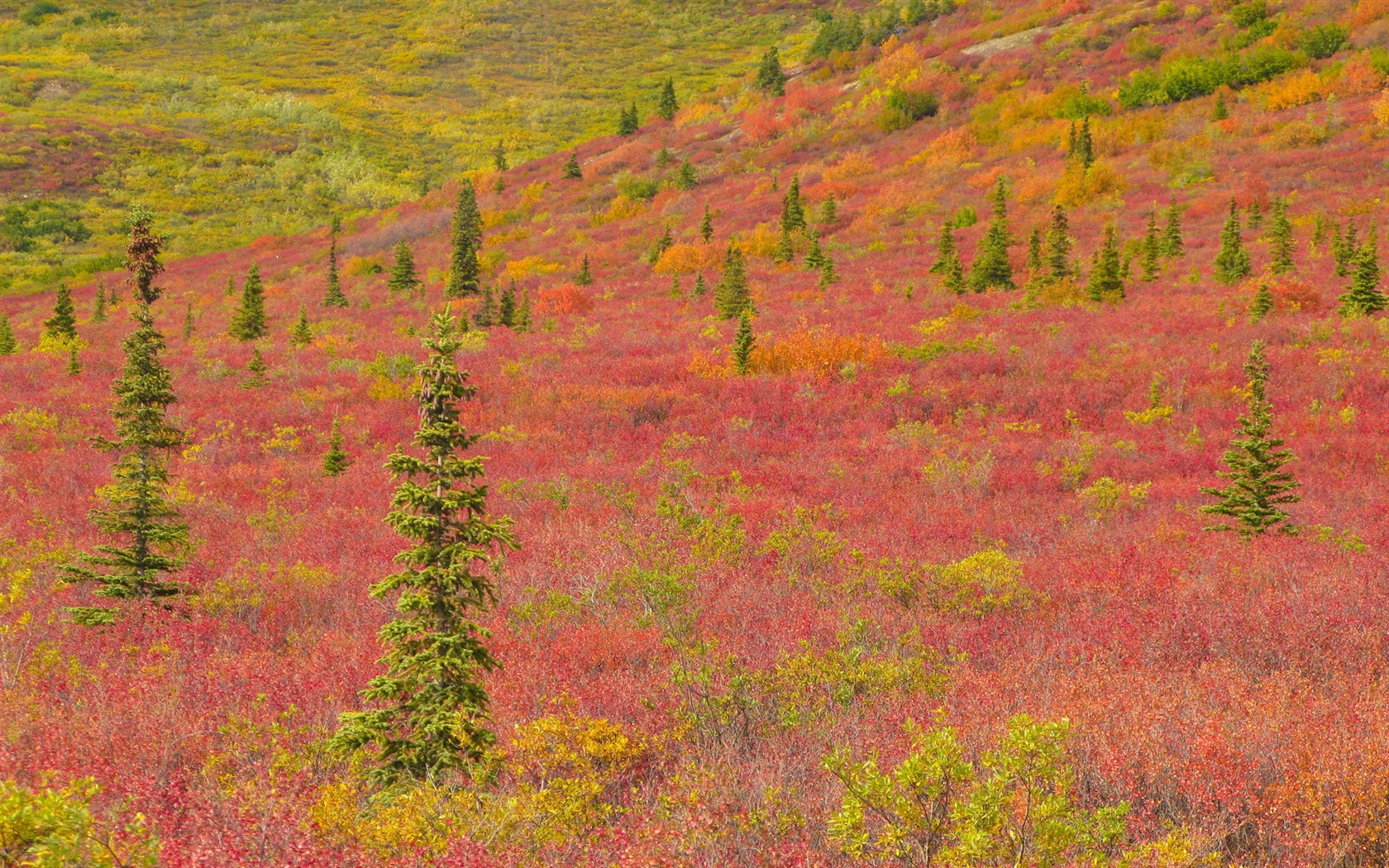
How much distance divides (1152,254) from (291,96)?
101 m

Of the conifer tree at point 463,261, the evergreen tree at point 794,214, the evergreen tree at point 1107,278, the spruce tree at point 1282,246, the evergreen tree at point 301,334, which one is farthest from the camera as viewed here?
the evergreen tree at point 794,214

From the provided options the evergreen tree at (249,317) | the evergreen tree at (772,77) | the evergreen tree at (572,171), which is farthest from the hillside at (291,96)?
the evergreen tree at (249,317)

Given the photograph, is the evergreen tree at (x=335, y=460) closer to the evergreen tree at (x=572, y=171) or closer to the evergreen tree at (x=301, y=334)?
the evergreen tree at (x=301, y=334)

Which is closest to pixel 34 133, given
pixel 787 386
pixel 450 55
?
Result: pixel 450 55

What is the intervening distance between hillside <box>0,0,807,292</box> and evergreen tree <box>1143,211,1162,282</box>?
5619cm

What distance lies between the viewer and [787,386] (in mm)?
17703

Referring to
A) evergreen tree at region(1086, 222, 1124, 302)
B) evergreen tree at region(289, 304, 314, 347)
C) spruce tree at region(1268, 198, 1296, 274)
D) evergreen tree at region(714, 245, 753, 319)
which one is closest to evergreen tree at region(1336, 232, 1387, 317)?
spruce tree at region(1268, 198, 1296, 274)

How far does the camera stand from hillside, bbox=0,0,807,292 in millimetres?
61781

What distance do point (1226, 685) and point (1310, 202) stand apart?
33157 millimetres

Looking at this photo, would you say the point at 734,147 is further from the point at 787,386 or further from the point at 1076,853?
the point at 1076,853

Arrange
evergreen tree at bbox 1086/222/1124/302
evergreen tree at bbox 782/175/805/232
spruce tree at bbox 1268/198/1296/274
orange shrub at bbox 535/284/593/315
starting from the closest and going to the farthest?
spruce tree at bbox 1268/198/1296/274
evergreen tree at bbox 1086/222/1124/302
orange shrub at bbox 535/284/593/315
evergreen tree at bbox 782/175/805/232

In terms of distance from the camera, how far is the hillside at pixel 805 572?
387 cm

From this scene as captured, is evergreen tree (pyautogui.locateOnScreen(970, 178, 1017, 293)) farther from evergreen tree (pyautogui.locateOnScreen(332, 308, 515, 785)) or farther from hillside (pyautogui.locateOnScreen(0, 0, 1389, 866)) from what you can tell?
evergreen tree (pyautogui.locateOnScreen(332, 308, 515, 785))

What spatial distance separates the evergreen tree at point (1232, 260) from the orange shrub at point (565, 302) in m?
21.2
